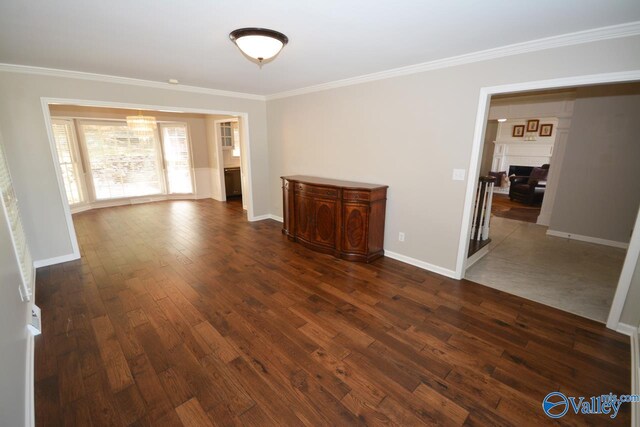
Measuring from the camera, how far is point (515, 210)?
697 centimetres

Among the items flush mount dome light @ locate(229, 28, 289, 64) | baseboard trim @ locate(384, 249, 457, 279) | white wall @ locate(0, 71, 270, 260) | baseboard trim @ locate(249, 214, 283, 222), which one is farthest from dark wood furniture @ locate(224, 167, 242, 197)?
flush mount dome light @ locate(229, 28, 289, 64)

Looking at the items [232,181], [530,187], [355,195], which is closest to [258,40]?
[355,195]

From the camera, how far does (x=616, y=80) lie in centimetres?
215

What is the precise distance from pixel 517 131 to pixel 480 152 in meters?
8.32

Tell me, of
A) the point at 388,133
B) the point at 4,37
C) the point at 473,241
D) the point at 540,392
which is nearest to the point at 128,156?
the point at 4,37

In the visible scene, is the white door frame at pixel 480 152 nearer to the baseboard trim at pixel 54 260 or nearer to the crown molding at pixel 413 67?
the crown molding at pixel 413 67

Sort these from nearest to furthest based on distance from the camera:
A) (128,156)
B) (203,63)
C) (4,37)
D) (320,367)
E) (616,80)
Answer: (320,367) → (616,80) → (4,37) → (203,63) → (128,156)

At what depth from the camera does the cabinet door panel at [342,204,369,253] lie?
3617 millimetres

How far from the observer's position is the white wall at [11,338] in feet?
4.42

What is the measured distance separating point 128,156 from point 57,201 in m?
4.00

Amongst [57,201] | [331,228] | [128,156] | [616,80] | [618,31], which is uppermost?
[618,31]

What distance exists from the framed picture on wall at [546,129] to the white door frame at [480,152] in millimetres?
8168

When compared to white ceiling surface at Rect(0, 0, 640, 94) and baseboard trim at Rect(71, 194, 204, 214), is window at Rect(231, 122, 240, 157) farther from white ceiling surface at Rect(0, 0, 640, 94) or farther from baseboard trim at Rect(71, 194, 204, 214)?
white ceiling surface at Rect(0, 0, 640, 94)

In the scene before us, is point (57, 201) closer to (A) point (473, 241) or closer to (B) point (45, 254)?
(B) point (45, 254)
